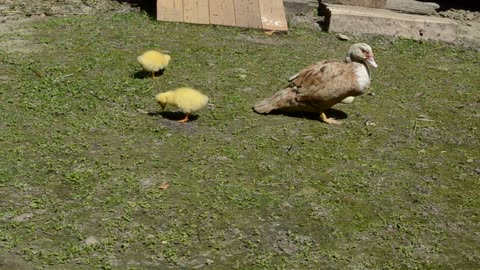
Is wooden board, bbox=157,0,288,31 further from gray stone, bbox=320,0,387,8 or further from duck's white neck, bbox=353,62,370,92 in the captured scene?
duck's white neck, bbox=353,62,370,92

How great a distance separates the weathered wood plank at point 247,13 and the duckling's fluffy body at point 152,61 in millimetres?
1858

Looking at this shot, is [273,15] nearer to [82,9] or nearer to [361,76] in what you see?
[82,9]

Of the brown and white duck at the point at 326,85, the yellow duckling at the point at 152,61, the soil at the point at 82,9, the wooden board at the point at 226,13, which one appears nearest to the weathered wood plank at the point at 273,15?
the wooden board at the point at 226,13

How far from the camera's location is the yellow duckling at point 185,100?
538 cm

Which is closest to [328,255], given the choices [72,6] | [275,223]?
[275,223]

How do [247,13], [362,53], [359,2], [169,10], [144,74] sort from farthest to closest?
[359,2]
[247,13]
[169,10]
[144,74]
[362,53]

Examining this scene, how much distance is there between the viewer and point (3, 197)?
4.20 m

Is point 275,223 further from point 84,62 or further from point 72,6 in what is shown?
point 72,6

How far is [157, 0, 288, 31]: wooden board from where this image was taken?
789 centimetres

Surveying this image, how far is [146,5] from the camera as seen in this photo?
8.41 meters

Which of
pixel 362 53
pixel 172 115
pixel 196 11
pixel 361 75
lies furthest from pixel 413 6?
pixel 172 115

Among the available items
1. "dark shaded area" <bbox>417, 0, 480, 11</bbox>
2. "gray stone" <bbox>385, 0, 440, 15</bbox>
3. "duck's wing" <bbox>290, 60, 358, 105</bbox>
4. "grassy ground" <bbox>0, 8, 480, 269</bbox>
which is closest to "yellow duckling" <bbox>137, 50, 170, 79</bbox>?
"grassy ground" <bbox>0, 8, 480, 269</bbox>

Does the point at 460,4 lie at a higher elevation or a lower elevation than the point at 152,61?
lower

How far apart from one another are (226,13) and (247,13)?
232 mm
